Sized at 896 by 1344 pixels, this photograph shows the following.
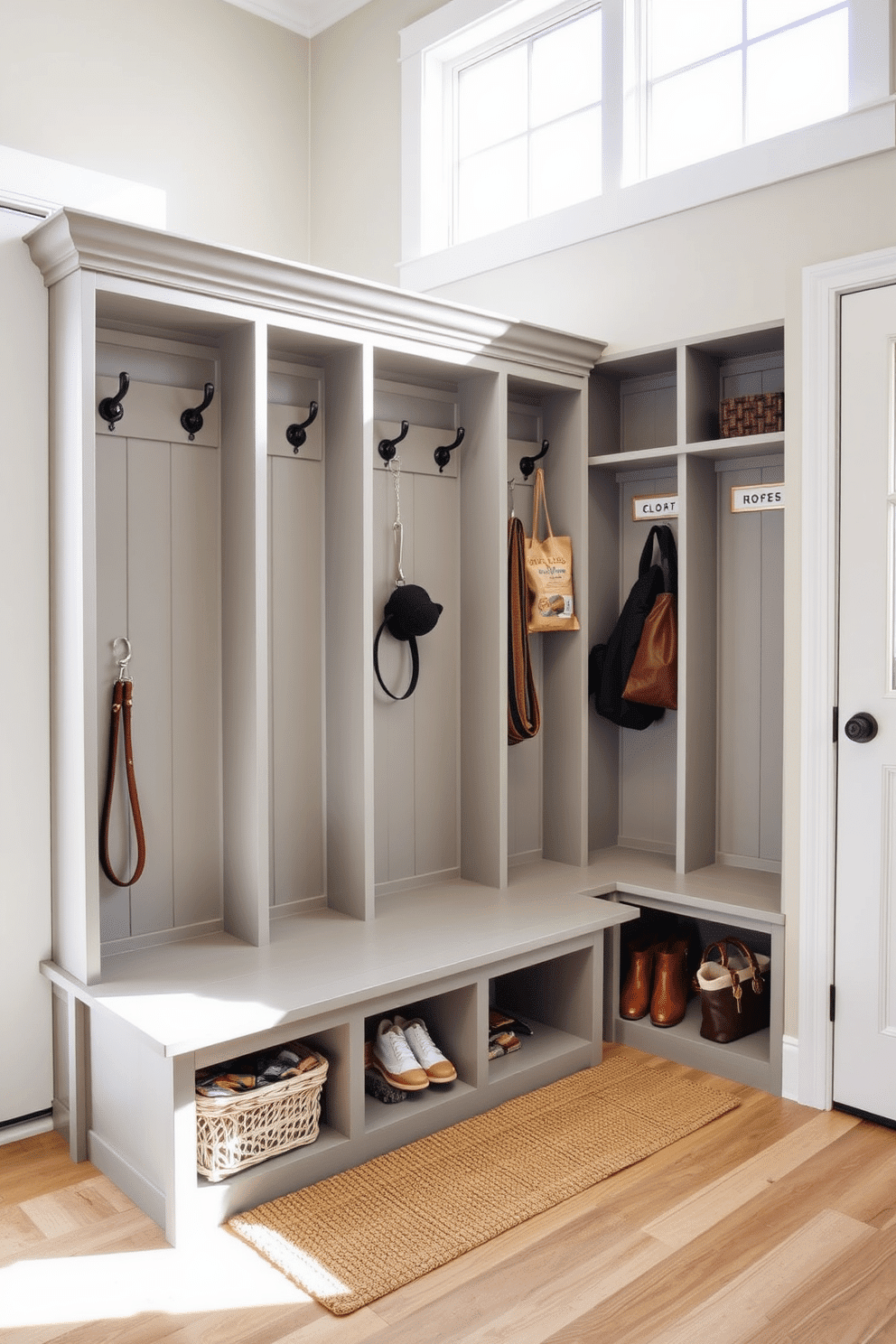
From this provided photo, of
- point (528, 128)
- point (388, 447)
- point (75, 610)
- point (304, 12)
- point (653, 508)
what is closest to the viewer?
point (75, 610)

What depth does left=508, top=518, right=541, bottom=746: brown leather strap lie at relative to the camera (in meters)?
3.26

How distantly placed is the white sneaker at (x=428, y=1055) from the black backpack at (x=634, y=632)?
118 cm

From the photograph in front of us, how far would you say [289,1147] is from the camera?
7.63 feet

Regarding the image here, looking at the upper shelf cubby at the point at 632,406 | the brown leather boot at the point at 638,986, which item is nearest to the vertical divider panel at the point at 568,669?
the upper shelf cubby at the point at 632,406

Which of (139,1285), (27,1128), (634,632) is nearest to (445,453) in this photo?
(634,632)

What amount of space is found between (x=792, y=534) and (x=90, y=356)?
1.73 meters

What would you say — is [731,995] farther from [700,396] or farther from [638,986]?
[700,396]

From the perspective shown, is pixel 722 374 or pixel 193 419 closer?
pixel 193 419

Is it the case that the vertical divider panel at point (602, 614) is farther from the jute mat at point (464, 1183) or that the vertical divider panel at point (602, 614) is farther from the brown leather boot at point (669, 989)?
the jute mat at point (464, 1183)

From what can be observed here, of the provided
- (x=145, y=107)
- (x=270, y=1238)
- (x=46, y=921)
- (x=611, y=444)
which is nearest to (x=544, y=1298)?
(x=270, y=1238)

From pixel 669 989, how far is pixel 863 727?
38.3 inches

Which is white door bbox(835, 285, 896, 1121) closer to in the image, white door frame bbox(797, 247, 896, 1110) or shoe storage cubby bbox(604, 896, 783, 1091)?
white door frame bbox(797, 247, 896, 1110)

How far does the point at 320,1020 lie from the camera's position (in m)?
2.32

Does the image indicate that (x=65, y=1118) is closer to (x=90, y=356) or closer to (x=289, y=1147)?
(x=289, y=1147)
